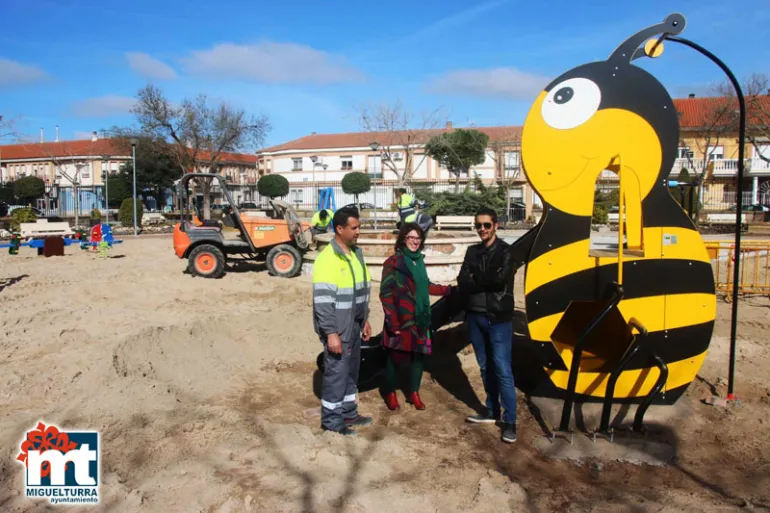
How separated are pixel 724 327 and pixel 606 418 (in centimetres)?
398

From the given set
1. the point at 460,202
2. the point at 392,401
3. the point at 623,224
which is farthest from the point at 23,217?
the point at 623,224

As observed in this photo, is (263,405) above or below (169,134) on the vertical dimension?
below

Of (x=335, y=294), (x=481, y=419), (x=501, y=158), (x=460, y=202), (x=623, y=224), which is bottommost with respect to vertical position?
(x=481, y=419)

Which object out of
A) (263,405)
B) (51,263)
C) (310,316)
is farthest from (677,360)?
(51,263)

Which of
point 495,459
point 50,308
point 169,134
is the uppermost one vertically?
point 169,134

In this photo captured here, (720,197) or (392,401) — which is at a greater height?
(720,197)

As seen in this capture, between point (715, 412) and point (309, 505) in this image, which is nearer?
point (309, 505)

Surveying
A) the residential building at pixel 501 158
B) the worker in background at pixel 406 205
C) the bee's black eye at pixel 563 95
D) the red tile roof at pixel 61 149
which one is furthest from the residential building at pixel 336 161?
the bee's black eye at pixel 563 95

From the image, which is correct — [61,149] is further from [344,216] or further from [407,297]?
[344,216]

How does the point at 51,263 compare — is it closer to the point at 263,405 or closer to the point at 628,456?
the point at 263,405

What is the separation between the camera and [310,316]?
8.14m

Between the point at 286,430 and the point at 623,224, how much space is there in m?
2.87

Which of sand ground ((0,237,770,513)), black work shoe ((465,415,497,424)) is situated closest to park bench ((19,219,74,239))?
sand ground ((0,237,770,513))

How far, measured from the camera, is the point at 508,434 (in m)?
4.36
